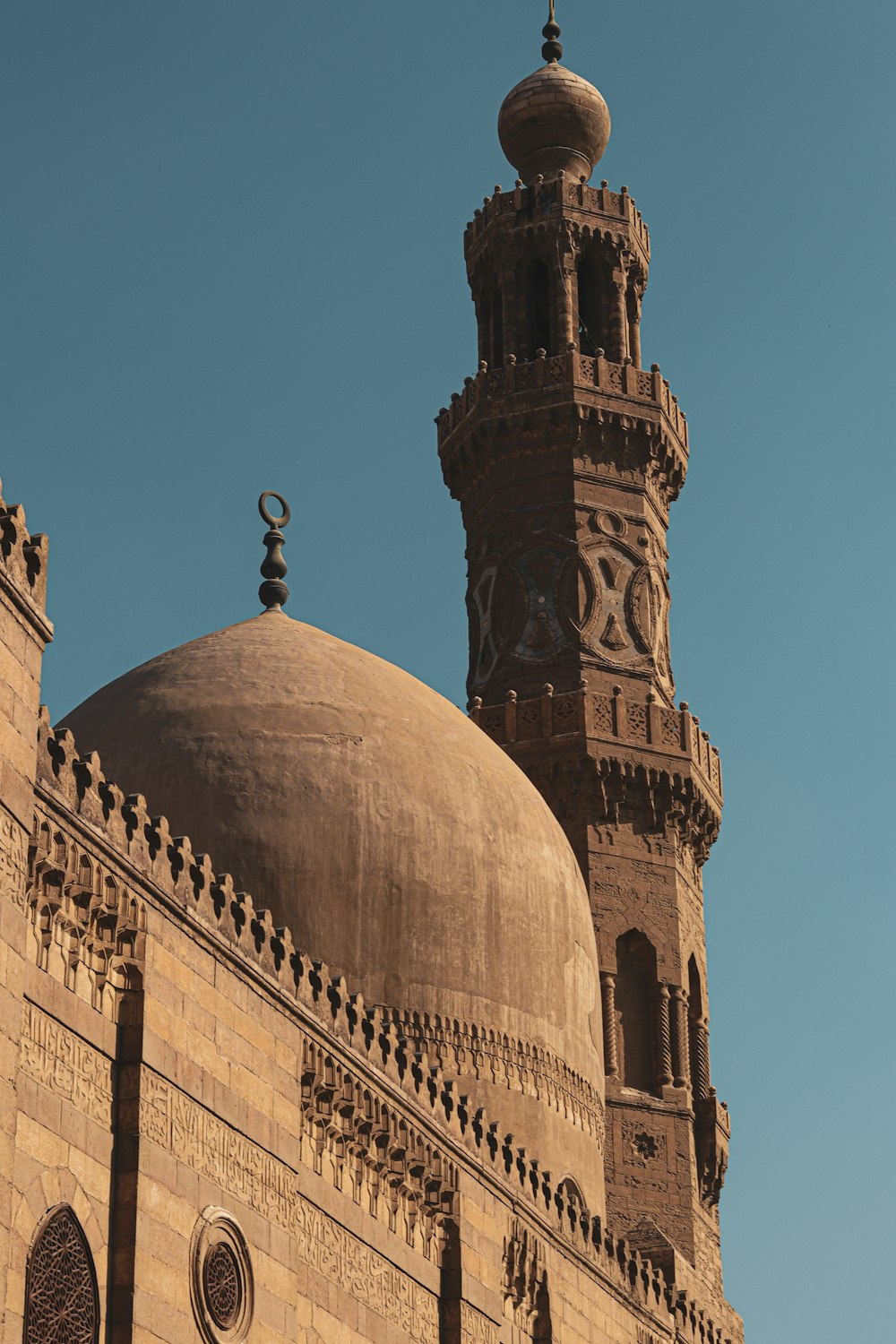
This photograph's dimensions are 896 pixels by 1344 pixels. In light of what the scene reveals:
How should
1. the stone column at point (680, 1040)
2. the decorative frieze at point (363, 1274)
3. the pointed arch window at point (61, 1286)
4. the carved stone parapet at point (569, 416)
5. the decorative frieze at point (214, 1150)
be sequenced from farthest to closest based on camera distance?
the carved stone parapet at point (569, 416) < the stone column at point (680, 1040) < the decorative frieze at point (363, 1274) < the decorative frieze at point (214, 1150) < the pointed arch window at point (61, 1286)

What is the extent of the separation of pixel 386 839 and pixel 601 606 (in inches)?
328

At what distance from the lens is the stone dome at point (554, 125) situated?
27.5 meters

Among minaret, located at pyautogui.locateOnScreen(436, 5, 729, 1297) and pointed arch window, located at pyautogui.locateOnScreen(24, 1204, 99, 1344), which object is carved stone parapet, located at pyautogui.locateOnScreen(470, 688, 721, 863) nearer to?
minaret, located at pyautogui.locateOnScreen(436, 5, 729, 1297)

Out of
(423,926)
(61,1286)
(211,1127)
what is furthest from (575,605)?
(61,1286)

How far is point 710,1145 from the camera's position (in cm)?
2339

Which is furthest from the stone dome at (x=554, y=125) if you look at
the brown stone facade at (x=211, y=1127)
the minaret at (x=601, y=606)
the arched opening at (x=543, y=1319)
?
the arched opening at (x=543, y=1319)

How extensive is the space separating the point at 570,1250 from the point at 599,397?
11011mm

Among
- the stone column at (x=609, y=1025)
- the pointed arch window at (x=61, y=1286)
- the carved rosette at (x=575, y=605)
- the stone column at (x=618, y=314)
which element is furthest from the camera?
the stone column at (x=618, y=314)

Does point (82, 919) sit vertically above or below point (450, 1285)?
above

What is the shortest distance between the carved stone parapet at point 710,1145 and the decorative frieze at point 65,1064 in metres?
13.0

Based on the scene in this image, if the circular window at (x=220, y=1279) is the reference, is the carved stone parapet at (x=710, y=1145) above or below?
above

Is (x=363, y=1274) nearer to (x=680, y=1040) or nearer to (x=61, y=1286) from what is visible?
(x=61, y=1286)

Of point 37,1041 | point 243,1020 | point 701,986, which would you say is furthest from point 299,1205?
point 701,986

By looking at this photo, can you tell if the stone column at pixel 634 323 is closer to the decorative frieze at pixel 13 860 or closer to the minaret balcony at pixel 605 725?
the minaret balcony at pixel 605 725
